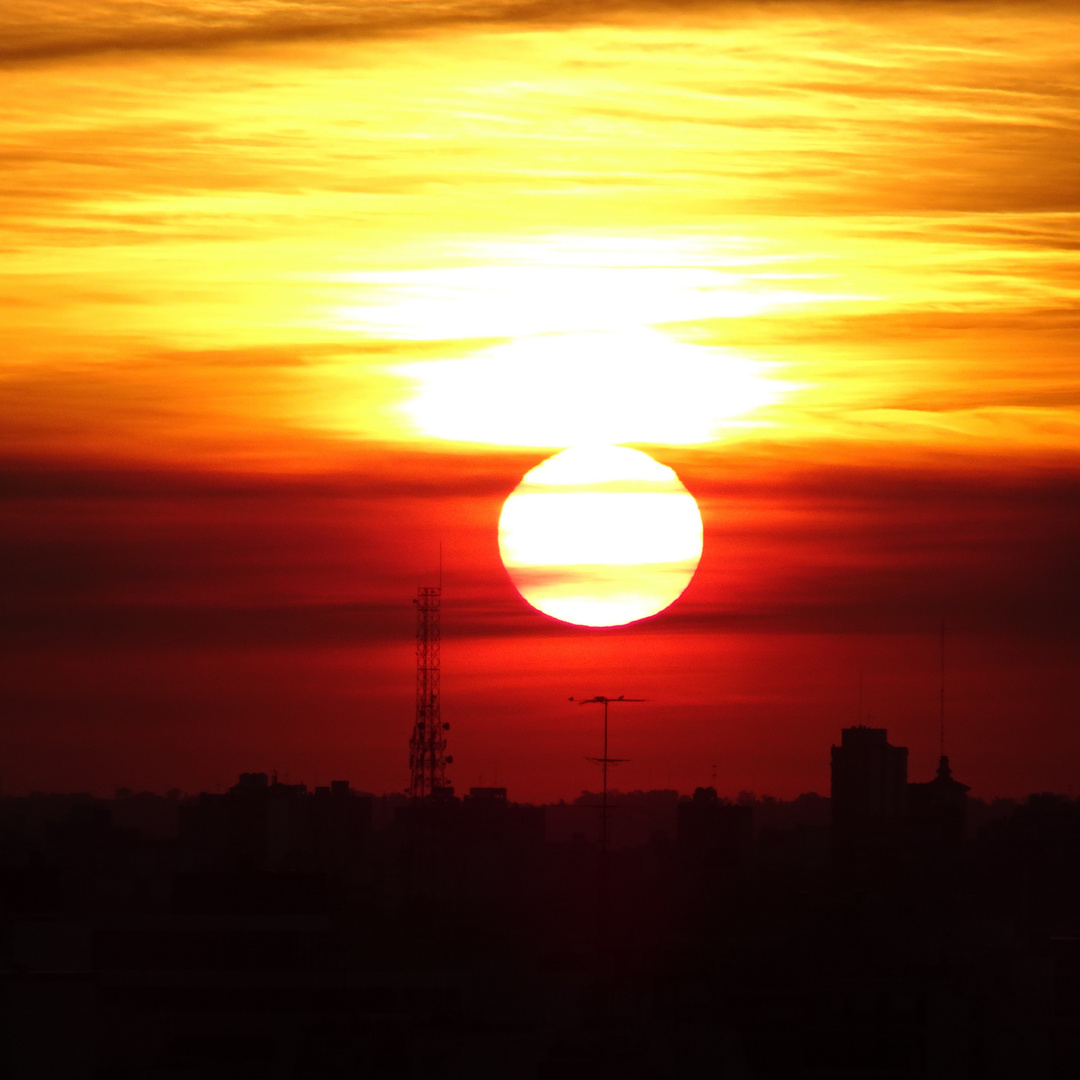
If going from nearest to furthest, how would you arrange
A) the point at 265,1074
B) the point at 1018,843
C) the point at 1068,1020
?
the point at 265,1074, the point at 1068,1020, the point at 1018,843

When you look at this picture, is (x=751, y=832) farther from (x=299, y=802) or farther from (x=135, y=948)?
(x=135, y=948)

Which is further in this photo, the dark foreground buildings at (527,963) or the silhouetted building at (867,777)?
the silhouetted building at (867,777)

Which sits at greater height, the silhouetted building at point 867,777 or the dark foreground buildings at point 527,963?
the silhouetted building at point 867,777

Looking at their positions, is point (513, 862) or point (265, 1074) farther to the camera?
point (513, 862)

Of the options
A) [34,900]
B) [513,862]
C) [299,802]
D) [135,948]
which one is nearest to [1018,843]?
[513,862]
